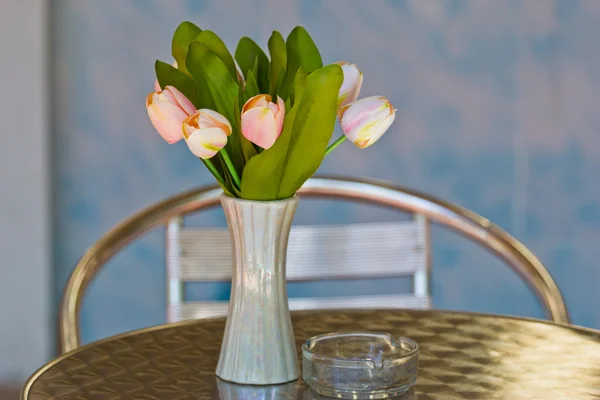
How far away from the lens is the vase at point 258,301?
94 cm

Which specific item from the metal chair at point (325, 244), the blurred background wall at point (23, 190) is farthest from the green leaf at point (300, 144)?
the blurred background wall at point (23, 190)

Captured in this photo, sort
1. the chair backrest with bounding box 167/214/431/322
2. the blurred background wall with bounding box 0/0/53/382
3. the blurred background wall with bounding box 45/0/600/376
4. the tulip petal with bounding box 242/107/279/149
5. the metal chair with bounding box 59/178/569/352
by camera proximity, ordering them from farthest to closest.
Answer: the blurred background wall with bounding box 45/0/600/376, the blurred background wall with bounding box 0/0/53/382, the chair backrest with bounding box 167/214/431/322, the metal chair with bounding box 59/178/569/352, the tulip petal with bounding box 242/107/279/149

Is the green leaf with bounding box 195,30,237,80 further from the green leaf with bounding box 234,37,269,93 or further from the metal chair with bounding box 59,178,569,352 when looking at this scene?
the metal chair with bounding box 59,178,569,352

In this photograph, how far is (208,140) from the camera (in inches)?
34.0

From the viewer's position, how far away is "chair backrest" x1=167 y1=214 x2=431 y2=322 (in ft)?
4.84

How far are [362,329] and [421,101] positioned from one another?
1.63m

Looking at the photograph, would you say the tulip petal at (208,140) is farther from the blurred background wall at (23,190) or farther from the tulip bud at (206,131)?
the blurred background wall at (23,190)

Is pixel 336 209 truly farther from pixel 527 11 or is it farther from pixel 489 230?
pixel 489 230

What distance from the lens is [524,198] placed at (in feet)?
9.25

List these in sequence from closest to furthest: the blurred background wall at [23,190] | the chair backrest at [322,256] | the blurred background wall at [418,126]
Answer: the chair backrest at [322,256] < the blurred background wall at [23,190] < the blurred background wall at [418,126]

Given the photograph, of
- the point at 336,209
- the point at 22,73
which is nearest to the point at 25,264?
the point at 22,73

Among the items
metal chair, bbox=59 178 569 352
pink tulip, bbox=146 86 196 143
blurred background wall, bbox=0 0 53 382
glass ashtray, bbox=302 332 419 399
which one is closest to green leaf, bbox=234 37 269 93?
pink tulip, bbox=146 86 196 143

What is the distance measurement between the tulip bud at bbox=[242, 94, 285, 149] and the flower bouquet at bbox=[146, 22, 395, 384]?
0.04 ft

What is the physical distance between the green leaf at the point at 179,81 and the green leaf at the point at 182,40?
35 mm
